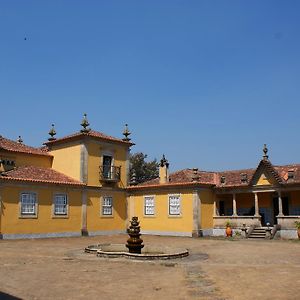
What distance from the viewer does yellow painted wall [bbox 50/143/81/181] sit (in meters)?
29.2

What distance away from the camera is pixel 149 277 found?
35.2 ft

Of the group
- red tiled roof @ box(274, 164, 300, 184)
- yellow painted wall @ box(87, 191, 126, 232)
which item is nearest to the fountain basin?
yellow painted wall @ box(87, 191, 126, 232)

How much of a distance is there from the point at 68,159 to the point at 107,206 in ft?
14.6

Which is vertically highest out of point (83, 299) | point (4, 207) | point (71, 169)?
point (71, 169)

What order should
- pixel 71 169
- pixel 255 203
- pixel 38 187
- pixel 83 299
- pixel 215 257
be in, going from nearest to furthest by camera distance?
pixel 83 299 → pixel 215 257 → pixel 38 187 → pixel 255 203 → pixel 71 169

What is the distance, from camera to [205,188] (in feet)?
92.9

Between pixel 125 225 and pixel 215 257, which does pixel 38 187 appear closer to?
pixel 125 225

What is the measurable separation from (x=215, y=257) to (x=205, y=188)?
1320cm

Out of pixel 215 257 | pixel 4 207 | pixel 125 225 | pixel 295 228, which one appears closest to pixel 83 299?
pixel 215 257

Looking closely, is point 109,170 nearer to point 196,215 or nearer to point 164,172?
point 164,172

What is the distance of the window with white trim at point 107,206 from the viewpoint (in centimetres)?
2999

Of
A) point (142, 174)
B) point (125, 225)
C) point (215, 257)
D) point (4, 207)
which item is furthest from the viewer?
point (142, 174)

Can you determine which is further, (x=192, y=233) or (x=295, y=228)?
(x=192, y=233)

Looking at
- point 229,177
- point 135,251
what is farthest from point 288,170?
point 135,251
